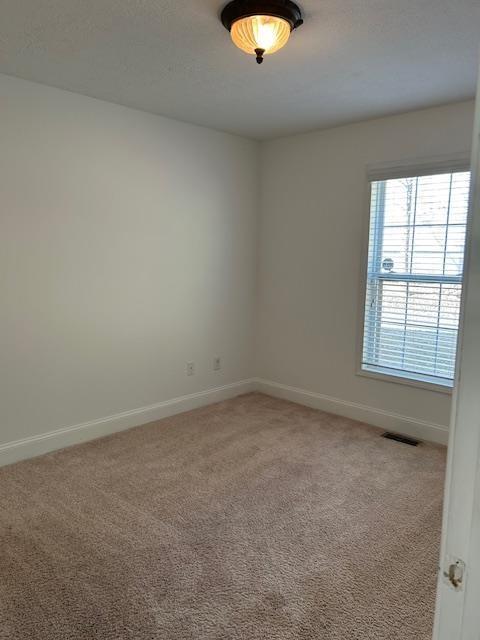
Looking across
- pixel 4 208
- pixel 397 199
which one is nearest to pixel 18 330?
pixel 4 208

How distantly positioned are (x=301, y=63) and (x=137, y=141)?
4.84 ft

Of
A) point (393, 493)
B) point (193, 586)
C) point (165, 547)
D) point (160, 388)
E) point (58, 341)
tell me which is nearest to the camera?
point (193, 586)

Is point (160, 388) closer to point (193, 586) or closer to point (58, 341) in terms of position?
point (58, 341)

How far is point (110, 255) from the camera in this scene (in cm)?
338

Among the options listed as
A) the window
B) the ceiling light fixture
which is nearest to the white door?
the ceiling light fixture

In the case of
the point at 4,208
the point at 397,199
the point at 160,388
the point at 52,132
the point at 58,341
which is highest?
the point at 52,132

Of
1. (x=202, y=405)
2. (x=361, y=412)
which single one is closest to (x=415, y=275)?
(x=361, y=412)

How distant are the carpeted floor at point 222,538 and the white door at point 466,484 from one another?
4.30ft

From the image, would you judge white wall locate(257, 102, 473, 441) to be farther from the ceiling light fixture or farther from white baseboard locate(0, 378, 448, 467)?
the ceiling light fixture

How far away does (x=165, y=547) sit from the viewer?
218 cm

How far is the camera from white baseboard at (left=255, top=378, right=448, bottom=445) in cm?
346

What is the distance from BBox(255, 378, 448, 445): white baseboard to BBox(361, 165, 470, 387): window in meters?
0.34

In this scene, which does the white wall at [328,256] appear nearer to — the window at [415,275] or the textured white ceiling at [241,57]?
the window at [415,275]

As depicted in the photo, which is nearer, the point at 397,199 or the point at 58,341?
the point at 58,341
